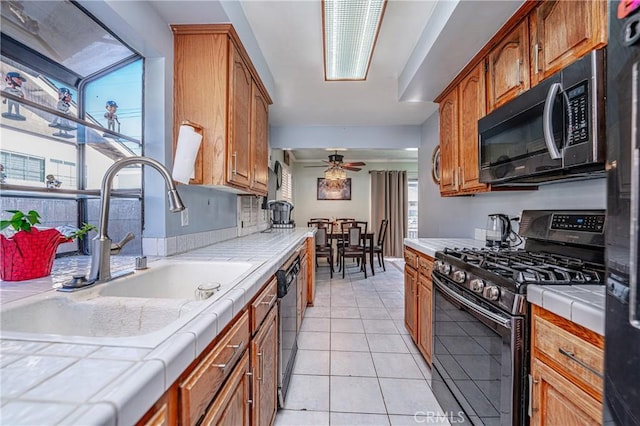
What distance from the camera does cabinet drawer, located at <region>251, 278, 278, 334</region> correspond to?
110cm

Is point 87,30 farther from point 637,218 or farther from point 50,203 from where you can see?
point 637,218

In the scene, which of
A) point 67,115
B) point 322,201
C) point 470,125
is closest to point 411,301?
point 470,125

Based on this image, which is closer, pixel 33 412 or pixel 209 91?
pixel 33 412

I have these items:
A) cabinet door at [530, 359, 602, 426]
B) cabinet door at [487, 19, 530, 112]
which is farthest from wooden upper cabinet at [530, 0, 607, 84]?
cabinet door at [530, 359, 602, 426]

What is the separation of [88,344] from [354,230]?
469 centimetres

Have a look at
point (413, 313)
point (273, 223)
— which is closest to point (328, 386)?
point (413, 313)

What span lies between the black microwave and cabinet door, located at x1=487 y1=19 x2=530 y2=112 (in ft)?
0.58

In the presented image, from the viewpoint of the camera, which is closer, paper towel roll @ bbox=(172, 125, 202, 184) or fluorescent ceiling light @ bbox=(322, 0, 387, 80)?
paper towel roll @ bbox=(172, 125, 202, 184)

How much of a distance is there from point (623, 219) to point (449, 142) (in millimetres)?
2148

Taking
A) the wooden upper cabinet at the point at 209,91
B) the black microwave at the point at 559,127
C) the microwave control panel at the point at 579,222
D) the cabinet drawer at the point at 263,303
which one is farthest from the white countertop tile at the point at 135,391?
the microwave control panel at the point at 579,222

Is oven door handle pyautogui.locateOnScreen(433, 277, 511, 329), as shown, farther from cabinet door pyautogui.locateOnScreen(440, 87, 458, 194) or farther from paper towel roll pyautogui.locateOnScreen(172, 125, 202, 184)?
paper towel roll pyautogui.locateOnScreen(172, 125, 202, 184)

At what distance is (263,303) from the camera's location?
4.01ft

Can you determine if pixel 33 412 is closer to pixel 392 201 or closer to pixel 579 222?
pixel 579 222

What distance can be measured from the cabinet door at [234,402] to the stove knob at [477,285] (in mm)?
1008
